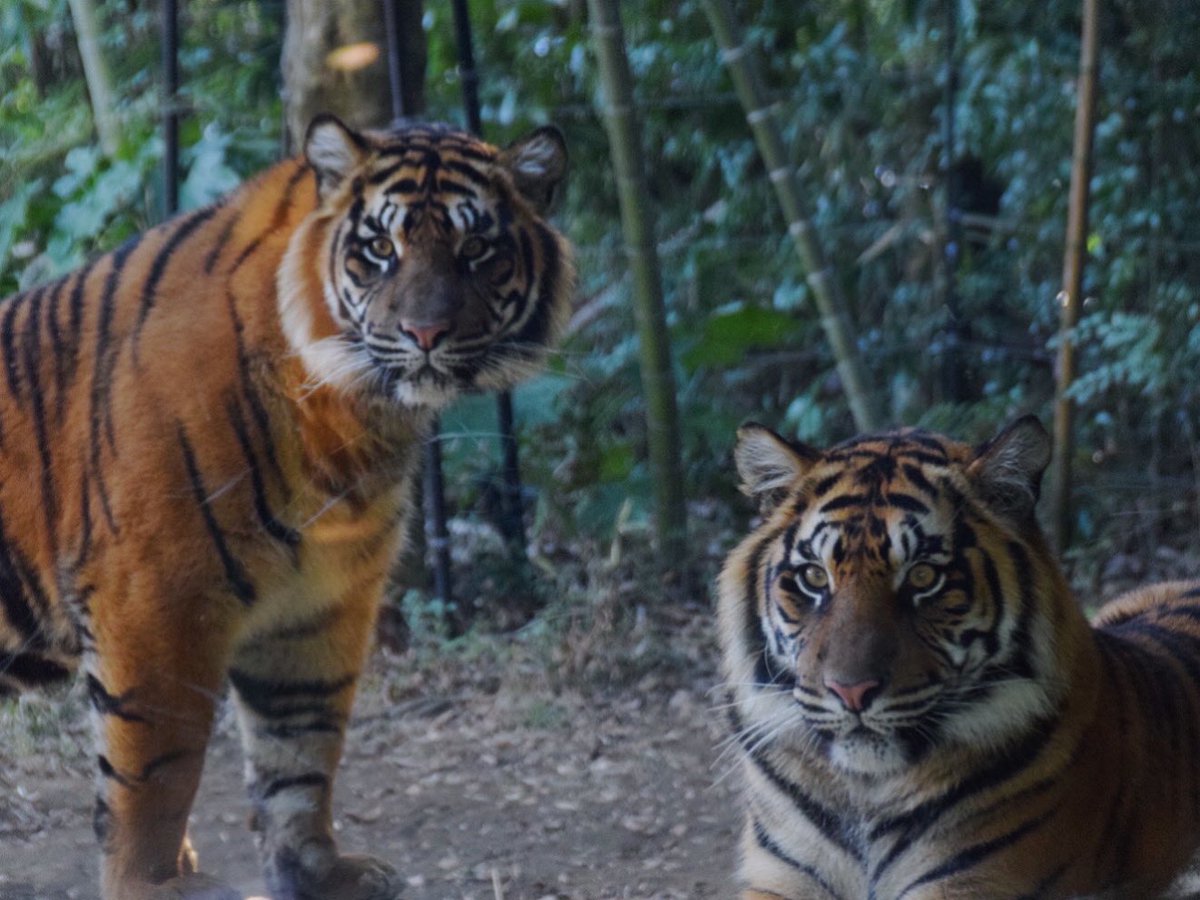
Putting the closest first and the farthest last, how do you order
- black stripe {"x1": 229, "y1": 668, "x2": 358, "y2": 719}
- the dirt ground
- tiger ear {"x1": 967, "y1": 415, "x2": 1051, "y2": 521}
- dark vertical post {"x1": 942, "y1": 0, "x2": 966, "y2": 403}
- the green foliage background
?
tiger ear {"x1": 967, "y1": 415, "x2": 1051, "y2": 521} < the dirt ground < black stripe {"x1": 229, "y1": 668, "x2": 358, "y2": 719} < the green foliage background < dark vertical post {"x1": 942, "y1": 0, "x2": 966, "y2": 403}

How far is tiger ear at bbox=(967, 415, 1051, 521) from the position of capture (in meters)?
2.50

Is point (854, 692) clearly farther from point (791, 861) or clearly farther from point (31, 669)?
point (31, 669)

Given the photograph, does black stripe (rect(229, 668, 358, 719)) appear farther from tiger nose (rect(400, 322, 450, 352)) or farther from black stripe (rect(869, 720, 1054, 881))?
black stripe (rect(869, 720, 1054, 881))

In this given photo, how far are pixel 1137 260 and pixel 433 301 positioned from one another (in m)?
3.11

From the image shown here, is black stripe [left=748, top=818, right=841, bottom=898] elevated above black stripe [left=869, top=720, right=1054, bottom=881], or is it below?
below

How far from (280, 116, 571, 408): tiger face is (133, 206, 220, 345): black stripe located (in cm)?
27

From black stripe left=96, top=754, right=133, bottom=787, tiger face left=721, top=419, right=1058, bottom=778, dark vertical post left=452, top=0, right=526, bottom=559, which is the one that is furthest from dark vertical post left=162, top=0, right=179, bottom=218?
tiger face left=721, top=419, right=1058, bottom=778

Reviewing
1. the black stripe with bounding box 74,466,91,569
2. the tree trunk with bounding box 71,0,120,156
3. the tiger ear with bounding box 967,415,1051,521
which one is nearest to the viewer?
the tiger ear with bounding box 967,415,1051,521

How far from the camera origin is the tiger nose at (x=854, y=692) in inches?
94.3

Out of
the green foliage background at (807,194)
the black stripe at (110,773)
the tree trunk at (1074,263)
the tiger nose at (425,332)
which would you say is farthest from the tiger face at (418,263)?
the tree trunk at (1074,263)

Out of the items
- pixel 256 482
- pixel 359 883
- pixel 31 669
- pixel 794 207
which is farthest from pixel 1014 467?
pixel 794 207

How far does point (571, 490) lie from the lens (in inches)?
208

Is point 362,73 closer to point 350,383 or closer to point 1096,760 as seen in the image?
point 350,383

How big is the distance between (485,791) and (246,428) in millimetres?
1260
